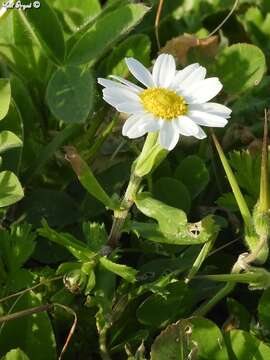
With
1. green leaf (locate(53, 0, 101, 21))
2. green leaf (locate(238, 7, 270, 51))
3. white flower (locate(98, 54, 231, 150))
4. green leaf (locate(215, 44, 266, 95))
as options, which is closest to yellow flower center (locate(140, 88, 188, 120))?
white flower (locate(98, 54, 231, 150))

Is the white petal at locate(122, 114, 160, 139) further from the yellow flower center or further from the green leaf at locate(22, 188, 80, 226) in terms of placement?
the green leaf at locate(22, 188, 80, 226)

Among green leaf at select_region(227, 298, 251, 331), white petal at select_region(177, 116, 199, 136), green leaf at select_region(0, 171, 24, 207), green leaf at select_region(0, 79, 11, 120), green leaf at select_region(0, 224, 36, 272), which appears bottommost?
green leaf at select_region(227, 298, 251, 331)

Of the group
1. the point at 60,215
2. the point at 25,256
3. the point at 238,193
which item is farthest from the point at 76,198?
the point at 238,193

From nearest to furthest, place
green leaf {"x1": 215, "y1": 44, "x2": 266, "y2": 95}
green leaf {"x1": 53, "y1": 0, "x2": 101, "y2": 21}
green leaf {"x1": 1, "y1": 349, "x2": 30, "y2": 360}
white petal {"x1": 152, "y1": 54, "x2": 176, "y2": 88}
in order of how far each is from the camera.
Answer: green leaf {"x1": 1, "y1": 349, "x2": 30, "y2": 360} → white petal {"x1": 152, "y1": 54, "x2": 176, "y2": 88} → green leaf {"x1": 215, "y1": 44, "x2": 266, "y2": 95} → green leaf {"x1": 53, "y1": 0, "x2": 101, "y2": 21}

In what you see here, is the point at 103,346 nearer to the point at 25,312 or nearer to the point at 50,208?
the point at 25,312

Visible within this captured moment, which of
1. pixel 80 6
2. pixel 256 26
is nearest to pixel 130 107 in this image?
pixel 80 6

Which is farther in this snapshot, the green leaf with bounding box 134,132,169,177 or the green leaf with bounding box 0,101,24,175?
the green leaf with bounding box 0,101,24,175
